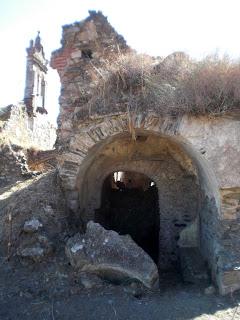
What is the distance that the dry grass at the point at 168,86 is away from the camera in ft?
16.7

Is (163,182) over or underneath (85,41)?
underneath

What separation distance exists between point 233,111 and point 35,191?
11.4 ft

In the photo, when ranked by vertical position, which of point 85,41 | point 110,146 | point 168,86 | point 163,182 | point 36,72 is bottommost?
point 163,182

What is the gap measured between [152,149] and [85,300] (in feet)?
11.8

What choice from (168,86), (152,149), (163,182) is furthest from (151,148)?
(168,86)

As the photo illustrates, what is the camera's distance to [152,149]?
731 cm

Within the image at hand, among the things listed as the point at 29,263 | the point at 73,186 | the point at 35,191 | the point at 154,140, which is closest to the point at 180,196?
the point at 154,140

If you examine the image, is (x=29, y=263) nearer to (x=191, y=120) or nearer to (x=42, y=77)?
(x=191, y=120)

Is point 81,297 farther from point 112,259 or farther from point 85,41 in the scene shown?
point 85,41

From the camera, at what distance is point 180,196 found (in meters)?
6.98

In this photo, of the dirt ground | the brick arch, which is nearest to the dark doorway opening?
the brick arch

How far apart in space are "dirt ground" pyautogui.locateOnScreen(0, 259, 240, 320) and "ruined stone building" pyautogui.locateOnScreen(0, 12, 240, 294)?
447mm

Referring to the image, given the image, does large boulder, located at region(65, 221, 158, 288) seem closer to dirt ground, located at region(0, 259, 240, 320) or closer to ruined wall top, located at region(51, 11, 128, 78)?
dirt ground, located at region(0, 259, 240, 320)

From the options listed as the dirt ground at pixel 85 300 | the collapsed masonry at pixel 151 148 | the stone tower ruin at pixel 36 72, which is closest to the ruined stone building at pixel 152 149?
the collapsed masonry at pixel 151 148
